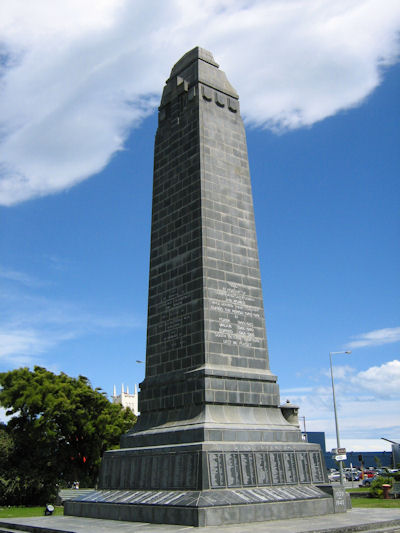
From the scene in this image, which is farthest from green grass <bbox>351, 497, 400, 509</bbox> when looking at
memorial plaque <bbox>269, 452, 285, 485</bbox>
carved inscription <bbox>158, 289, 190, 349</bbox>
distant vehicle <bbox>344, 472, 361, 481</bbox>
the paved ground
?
distant vehicle <bbox>344, 472, 361, 481</bbox>

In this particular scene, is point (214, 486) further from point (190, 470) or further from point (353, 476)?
point (353, 476)

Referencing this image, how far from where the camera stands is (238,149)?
20609 mm

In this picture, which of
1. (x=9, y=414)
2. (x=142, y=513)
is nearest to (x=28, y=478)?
(x=9, y=414)

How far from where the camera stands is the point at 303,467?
15.7 metres

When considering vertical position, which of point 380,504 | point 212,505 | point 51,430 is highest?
point 51,430

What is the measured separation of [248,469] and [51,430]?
24.1m

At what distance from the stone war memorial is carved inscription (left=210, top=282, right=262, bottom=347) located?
4 centimetres

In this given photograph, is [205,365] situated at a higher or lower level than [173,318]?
lower

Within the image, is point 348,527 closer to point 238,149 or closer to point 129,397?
point 238,149

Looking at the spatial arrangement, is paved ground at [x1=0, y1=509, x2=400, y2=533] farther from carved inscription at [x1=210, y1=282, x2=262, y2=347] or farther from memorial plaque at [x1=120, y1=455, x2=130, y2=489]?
carved inscription at [x1=210, y1=282, x2=262, y2=347]

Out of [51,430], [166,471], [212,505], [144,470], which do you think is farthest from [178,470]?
[51,430]

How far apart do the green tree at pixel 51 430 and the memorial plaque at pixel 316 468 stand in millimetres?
22904

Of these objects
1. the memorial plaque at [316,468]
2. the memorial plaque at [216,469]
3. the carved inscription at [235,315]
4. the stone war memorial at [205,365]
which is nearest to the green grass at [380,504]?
the memorial plaque at [316,468]

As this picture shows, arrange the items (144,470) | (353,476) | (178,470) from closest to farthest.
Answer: (178,470)
(144,470)
(353,476)
